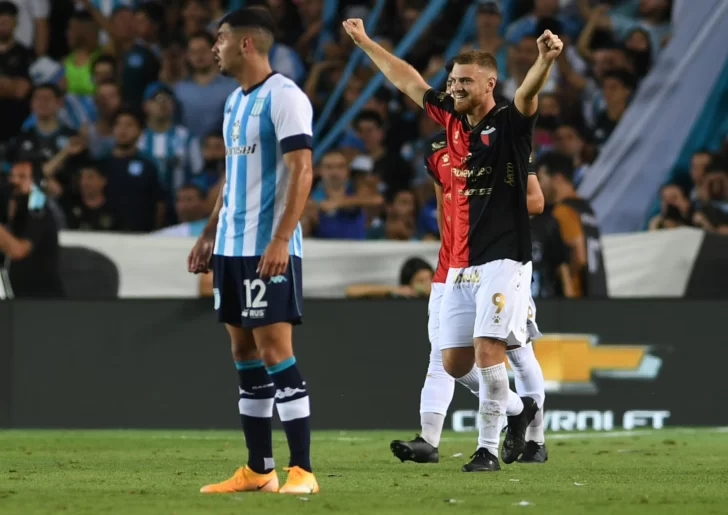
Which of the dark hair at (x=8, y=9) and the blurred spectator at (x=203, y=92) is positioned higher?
the dark hair at (x=8, y=9)

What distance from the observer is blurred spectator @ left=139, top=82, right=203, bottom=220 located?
48.8ft

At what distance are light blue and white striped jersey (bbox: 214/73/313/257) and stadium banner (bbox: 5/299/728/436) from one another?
5579 mm

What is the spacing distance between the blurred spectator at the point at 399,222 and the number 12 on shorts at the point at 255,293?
25.0 ft

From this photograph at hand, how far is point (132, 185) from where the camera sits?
14312mm

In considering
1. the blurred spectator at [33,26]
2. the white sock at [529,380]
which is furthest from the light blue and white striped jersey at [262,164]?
the blurred spectator at [33,26]

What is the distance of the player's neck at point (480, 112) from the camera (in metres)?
7.61

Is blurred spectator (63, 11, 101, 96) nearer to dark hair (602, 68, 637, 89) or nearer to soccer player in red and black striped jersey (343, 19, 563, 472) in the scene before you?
dark hair (602, 68, 637, 89)

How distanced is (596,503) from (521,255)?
1.78 metres

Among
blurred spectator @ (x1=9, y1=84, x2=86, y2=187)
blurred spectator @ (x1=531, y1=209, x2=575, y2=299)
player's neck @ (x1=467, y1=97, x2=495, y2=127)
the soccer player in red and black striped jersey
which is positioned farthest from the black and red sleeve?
blurred spectator @ (x1=9, y1=84, x2=86, y2=187)

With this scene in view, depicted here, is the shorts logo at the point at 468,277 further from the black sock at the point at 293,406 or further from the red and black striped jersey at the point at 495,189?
the black sock at the point at 293,406

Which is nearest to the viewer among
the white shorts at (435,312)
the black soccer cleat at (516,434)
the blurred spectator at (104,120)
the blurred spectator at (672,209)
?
the black soccer cleat at (516,434)

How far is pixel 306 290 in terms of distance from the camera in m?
13.2

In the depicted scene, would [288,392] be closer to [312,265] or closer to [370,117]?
[312,265]

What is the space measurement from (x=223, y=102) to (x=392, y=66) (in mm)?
7211
